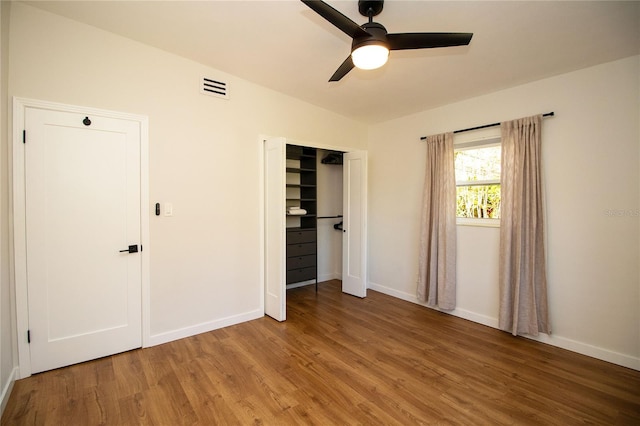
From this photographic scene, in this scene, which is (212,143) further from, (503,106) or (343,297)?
(503,106)

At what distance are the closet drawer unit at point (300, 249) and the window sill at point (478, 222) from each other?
2.07 m

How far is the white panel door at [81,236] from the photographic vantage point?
89.4 inches

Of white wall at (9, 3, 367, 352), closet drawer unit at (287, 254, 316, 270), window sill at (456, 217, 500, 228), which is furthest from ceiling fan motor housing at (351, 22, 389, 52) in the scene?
closet drawer unit at (287, 254, 316, 270)

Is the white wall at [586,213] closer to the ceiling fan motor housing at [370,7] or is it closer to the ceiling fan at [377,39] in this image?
the ceiling fan at [377,39]

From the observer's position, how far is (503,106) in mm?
3275

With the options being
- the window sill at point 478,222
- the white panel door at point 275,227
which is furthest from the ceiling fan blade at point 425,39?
the window sill at point 478,222

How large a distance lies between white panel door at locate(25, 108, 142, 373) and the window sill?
363cm

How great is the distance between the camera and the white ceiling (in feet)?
6.64

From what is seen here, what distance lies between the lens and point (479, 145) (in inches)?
141

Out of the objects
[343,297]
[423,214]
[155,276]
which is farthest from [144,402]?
[423,214]

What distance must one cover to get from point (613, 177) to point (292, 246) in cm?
358

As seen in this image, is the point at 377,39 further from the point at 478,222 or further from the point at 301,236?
the point at 301,236

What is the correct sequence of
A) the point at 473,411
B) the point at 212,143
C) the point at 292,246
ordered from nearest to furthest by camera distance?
the point at 473,411
the point at 212,143
the point at 292,246

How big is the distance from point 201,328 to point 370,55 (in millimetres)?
3040
